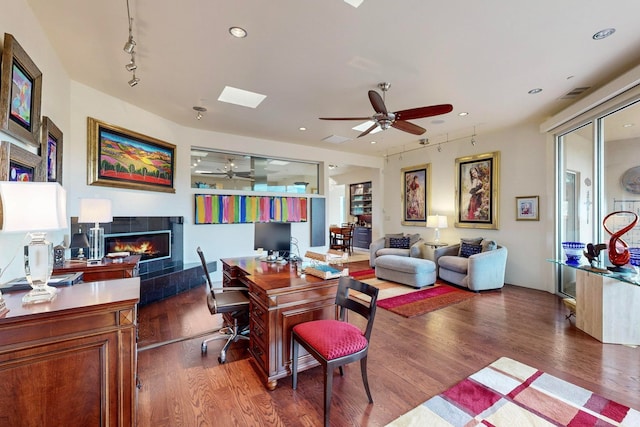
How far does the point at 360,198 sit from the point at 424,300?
6171 mm

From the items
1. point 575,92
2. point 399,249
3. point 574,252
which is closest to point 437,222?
point 399,249

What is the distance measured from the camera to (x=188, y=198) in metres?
5.14

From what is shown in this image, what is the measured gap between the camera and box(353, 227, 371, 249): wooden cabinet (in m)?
9.65

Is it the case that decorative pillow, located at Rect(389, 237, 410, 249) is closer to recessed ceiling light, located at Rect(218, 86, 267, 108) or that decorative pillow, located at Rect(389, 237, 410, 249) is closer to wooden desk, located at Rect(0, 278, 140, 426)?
recessed ceiling light, located at Rect(218, 86, 267, 108)

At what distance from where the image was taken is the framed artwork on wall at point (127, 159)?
3.61 m

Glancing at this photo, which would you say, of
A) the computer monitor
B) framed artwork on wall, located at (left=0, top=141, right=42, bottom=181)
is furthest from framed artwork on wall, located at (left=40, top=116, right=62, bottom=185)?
the computer monitor

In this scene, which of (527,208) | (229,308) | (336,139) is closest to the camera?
(229,308)

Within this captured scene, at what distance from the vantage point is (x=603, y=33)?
246cm

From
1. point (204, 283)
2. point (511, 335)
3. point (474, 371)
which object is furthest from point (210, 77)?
point (511, 335)

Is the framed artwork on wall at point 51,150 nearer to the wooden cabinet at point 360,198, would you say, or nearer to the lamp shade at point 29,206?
the lamp shade at point 29,206

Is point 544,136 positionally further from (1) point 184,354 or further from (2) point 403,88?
(1) point 184,354

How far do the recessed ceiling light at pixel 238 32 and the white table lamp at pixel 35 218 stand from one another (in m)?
1.88

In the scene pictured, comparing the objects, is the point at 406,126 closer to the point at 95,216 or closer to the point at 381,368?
the point at 381,368

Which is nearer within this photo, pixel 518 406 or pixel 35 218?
pixel 35 218
